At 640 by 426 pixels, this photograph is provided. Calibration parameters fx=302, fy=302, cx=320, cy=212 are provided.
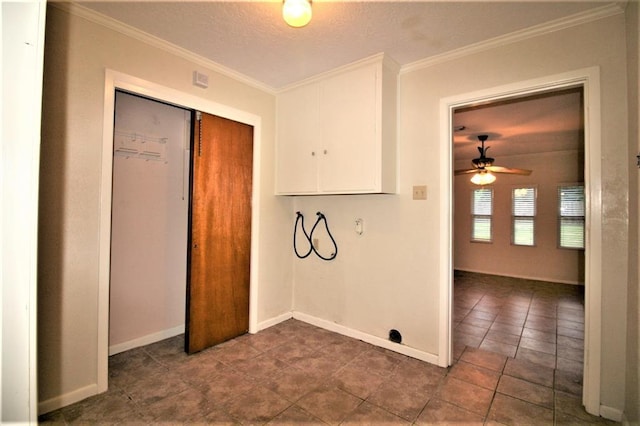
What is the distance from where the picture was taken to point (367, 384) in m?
2.22

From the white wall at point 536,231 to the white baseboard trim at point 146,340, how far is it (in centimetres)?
625

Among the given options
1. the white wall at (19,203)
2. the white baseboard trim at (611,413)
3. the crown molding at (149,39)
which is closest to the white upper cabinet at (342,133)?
the crown molding at (149,39)

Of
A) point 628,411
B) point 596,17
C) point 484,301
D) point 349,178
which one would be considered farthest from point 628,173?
point 484,301

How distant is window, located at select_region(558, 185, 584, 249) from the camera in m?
5.65

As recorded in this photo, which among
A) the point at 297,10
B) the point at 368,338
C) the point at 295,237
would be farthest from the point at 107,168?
the point at 368,338

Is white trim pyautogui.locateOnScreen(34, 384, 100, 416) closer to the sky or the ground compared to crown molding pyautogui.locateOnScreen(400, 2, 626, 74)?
closer to the ground

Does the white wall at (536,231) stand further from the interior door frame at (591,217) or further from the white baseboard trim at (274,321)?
the white baseboard trim at (274,321)

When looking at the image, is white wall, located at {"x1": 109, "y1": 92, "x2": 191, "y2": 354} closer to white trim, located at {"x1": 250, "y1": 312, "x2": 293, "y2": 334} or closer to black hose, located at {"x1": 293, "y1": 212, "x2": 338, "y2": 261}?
white trim, located at {"x1": 250, "y1": 312, "x2": 293, "y2": 334}

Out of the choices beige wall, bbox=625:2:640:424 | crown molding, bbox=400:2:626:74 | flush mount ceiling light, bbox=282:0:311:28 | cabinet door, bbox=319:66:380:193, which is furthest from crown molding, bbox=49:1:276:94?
beige wall, bbox=625:2:640:424

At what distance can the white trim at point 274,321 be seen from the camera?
320 centimetres

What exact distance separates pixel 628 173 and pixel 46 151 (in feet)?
11.6

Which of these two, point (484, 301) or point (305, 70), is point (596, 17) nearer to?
point (305, 70)

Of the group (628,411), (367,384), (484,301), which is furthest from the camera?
(484,301)

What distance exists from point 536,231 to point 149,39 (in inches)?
278
